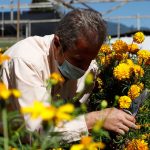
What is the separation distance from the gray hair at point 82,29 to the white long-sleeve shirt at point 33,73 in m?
0.15

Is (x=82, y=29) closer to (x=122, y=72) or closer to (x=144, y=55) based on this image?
(x=122, y=72)

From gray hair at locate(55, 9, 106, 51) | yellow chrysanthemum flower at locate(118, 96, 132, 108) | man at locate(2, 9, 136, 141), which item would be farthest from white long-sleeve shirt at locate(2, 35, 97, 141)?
yellow chrysanthemum flower at locate(118, 96, 132, 108)

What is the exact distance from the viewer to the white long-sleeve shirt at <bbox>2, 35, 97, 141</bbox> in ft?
6.77

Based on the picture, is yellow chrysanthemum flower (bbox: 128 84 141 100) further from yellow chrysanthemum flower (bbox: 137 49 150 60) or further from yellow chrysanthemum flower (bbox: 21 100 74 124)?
yellow chrysanthemum flower (bbox: 21 100 74 124)

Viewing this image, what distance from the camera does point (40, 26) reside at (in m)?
18.3

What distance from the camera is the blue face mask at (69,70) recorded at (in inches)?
89.1

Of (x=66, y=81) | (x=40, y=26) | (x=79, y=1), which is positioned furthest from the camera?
(x=40, y=26)

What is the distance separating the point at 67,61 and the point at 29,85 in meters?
0.26

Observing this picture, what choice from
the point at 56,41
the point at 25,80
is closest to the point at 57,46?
the point at 56,41

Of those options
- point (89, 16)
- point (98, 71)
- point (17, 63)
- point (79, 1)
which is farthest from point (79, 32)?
point (79, 1)

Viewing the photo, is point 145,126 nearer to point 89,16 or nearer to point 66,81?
point 66,81

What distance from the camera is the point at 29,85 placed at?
2.09 m

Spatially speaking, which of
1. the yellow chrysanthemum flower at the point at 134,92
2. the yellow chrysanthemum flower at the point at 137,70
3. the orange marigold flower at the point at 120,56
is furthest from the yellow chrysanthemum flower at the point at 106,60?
the yellow chrysanthemum flower at the point at 134,92

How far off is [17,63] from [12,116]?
1.04 m
